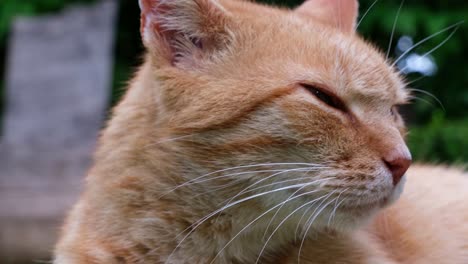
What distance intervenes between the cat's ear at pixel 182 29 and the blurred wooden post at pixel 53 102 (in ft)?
6.88

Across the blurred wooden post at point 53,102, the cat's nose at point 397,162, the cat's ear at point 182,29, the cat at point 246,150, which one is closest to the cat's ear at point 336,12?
the cat at point 246,150

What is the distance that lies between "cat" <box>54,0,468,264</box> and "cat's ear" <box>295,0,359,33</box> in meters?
0.14

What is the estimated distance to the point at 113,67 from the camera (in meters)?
5.02

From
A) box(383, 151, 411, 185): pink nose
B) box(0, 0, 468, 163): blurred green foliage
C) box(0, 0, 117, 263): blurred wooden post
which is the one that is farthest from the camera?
box(0, 0, 468, 163): blurred green foliage

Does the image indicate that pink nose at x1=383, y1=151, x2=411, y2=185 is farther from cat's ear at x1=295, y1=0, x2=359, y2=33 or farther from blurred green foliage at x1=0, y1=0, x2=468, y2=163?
blurred green foliage at x1=0, y1=0, x2=468, y2=163

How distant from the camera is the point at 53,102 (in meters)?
4.21

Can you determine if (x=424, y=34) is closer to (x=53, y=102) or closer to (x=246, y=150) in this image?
(x=53, y=102)

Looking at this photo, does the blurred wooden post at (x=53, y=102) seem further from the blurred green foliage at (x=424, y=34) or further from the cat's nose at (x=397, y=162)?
the cat's nose at (x=397, y=162)

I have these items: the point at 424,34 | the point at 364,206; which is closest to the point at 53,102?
the point at 424,34

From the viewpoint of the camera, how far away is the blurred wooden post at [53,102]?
379 centimetres

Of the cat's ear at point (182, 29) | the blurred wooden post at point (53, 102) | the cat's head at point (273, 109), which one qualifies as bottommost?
the blurred wooden post at point (53, 102)

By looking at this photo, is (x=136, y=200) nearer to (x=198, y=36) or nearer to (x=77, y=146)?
(x=198, y=36)

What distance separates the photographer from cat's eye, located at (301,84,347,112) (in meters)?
1.62

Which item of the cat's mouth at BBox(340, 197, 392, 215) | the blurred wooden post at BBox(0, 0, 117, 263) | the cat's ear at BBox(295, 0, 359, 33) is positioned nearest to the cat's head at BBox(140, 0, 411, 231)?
the cat's mouth at BBox(340, 197, 392, 215)
